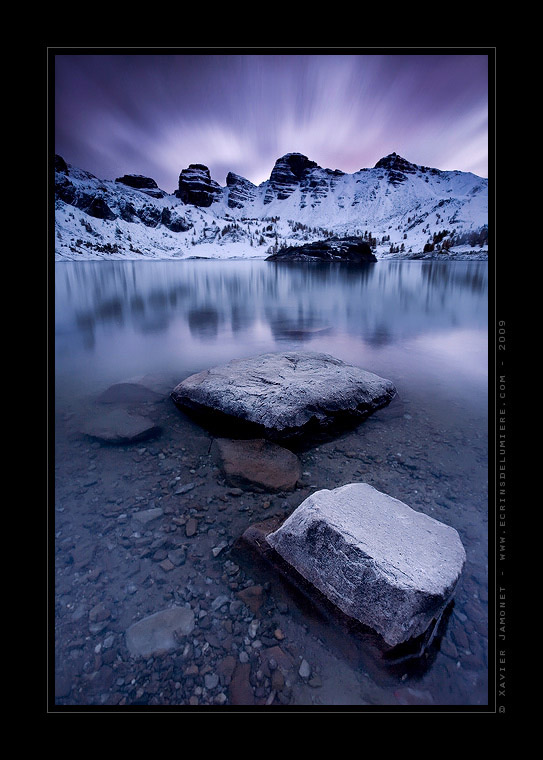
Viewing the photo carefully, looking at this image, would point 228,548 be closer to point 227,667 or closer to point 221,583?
point 221,583

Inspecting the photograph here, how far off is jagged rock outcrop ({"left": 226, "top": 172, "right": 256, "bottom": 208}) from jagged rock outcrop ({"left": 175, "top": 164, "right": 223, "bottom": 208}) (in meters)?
5.93

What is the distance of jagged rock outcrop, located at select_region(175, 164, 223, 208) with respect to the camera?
94.9 meters

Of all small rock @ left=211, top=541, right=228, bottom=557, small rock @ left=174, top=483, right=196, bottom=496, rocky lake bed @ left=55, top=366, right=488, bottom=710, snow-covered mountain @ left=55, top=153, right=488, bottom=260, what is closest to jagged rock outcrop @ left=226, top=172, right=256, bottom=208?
snow-covered mountain @ left=55, top=153, right=488, bottom=260

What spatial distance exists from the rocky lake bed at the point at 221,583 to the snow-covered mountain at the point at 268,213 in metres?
22.7

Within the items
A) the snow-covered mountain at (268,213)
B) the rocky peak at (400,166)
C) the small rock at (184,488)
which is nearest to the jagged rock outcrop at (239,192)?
the snow-covered mountain at (268,213)

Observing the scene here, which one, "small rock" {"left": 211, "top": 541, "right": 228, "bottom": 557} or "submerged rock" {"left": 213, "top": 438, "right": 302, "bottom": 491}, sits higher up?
"submerged rock" {"left": 213, "top": 438, "right": 302, "bottom": 491}

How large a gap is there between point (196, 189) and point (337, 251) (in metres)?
80.7

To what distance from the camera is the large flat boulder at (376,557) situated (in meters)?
1.43

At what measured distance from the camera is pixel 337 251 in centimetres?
3441

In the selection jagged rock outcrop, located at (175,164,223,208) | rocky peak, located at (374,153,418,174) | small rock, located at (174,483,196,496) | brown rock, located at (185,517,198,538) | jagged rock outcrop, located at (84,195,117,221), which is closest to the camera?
brown rock, located at (185,517,198,538)

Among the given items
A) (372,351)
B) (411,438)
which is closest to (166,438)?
(411,438)

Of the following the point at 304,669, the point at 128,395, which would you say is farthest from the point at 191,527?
the point at 128,395

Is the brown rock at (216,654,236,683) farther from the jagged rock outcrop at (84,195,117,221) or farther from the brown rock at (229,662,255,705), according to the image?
the jagged rock outcrop at (84,195,117,221)

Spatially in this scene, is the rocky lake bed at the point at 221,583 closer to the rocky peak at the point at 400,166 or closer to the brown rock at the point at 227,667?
the brown rock at the point at 227,667
